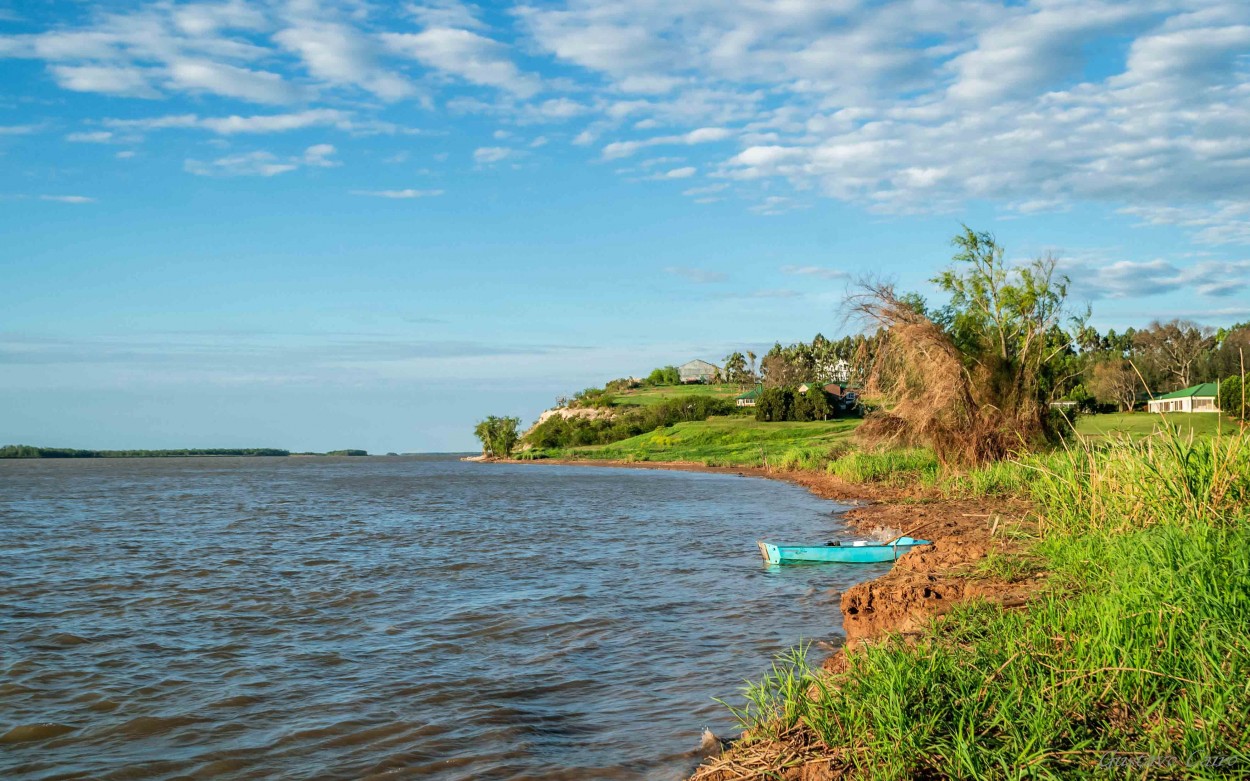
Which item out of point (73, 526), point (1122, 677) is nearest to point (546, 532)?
point (73, 526)

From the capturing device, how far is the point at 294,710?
367 inches

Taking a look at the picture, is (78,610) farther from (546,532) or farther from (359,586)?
(546,532)

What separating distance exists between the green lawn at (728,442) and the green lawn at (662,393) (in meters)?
29.6

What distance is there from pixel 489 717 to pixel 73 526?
2792cm

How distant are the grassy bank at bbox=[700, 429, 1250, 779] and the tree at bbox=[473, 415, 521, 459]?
131359mm

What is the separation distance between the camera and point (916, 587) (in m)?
11.1

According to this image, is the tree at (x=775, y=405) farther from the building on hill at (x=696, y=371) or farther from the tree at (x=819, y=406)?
the building on hill at (x=696, y=371)

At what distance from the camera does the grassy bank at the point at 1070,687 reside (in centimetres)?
510

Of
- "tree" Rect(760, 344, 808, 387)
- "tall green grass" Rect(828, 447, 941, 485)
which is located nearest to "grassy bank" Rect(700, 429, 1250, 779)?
"tall green grass" Rect(828, 447, 941, 485)

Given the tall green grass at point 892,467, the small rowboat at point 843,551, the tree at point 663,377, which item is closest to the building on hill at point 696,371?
the tree at point 663,377

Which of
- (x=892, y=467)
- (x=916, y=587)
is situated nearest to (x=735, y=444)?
(x=892, y=467)

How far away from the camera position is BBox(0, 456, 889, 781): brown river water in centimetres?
809

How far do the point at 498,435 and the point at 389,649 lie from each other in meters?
129

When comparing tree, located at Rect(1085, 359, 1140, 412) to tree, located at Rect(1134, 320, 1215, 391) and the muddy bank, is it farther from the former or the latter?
the muddy bank
